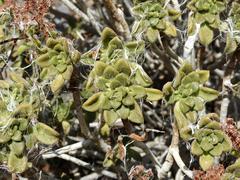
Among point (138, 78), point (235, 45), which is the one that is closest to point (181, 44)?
point (235, 45)

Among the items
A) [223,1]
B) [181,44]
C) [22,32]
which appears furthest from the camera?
[181,44]

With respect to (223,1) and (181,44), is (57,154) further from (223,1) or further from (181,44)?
(223,1)

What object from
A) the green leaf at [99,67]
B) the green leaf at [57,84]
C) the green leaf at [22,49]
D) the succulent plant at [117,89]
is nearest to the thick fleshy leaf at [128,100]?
the succulent plant at [117,89]

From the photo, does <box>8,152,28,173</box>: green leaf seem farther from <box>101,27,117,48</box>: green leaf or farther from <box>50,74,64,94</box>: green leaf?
<box>101,27,117,48</box>: green leaf

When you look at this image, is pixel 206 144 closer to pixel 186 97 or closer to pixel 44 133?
pixel 186 97

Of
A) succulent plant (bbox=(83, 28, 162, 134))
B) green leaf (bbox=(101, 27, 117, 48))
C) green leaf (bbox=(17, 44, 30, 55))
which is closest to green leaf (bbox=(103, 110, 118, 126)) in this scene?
succulent plant (bbox=(83, 28, 162, 134))

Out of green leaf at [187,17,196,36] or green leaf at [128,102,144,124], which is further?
green leaf at [187,17,196,36]

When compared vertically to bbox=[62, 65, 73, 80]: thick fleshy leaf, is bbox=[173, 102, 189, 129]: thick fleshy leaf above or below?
below
